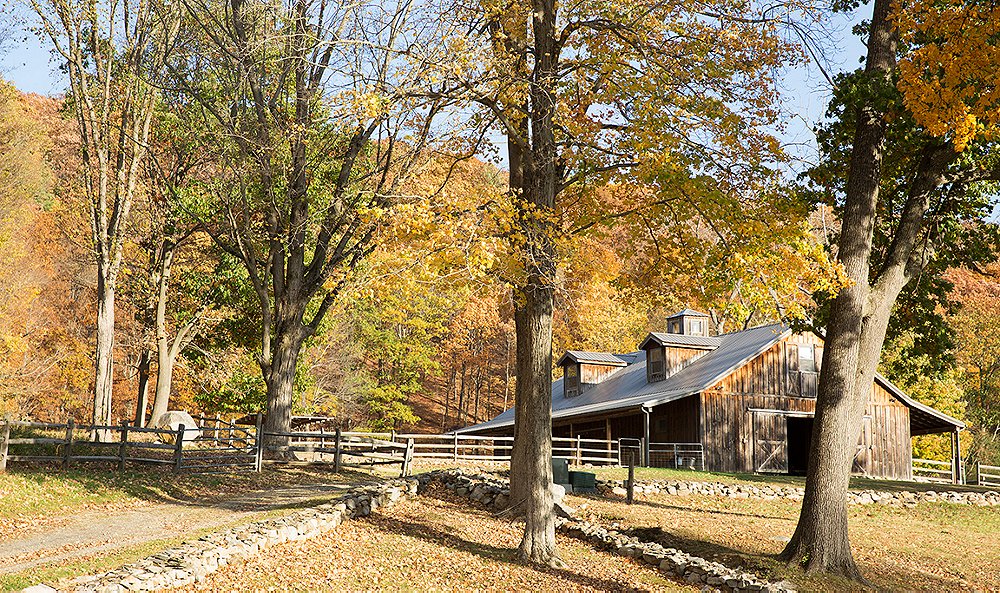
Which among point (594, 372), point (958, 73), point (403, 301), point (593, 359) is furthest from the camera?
point (594, 372)

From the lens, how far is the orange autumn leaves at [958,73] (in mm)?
10000

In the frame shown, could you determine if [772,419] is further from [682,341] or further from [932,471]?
[932,471]

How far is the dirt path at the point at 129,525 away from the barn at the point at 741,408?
14.1 m

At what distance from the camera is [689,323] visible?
115ft

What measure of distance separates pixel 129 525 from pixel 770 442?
22.5m

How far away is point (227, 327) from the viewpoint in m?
28.5

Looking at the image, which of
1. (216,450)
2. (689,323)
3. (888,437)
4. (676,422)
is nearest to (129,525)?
(216,450)

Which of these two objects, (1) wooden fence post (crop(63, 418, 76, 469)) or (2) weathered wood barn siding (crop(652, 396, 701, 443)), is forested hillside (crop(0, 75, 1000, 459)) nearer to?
(2) weathered wood barn siding (crop(652, 396, 701, 443))

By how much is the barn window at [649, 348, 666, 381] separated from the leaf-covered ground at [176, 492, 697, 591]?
60.4 ft

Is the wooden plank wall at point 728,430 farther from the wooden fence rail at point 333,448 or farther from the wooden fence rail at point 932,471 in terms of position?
the wooden fence rail at point 333,448

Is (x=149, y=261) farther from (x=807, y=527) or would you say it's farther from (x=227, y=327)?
(x=807, y=527)

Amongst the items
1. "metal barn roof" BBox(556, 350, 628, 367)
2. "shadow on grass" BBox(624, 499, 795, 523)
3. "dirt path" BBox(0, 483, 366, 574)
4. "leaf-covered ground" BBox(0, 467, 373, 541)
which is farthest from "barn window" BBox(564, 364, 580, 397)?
"dirt path" BBox(0, 483, 366, 574)

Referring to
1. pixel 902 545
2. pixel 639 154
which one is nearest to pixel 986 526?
pixel 902 545

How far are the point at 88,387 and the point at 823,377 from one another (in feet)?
108
